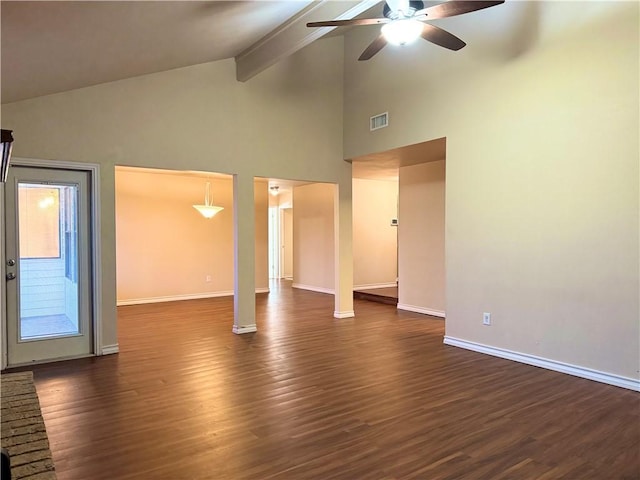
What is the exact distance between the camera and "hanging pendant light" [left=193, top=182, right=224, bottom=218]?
8.23 m

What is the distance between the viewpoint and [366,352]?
4832mm

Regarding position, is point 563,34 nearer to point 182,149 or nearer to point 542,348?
point 542,348

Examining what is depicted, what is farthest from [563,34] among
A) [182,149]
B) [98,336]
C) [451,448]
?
[98,336]

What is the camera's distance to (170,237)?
8.77m

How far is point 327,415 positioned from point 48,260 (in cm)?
351

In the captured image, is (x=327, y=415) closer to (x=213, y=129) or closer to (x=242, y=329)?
(x=242, y=329)

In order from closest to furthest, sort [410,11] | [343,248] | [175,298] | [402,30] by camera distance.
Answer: [410,11] < [402,30] < [343,248] < [175,298]

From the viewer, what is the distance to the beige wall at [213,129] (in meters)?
4.59

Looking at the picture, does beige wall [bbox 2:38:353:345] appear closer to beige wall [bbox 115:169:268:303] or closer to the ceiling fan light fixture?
the ceiling fan light fixture

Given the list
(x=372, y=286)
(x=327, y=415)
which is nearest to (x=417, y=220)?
(x=372, y=286)

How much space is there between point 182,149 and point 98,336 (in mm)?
2394

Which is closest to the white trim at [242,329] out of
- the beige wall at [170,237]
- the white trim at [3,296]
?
the white trim at [3,296]

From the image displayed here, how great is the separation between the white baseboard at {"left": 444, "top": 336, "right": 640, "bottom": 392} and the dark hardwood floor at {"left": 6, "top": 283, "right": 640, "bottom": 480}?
0.11 m

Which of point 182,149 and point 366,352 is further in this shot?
point 182,149
